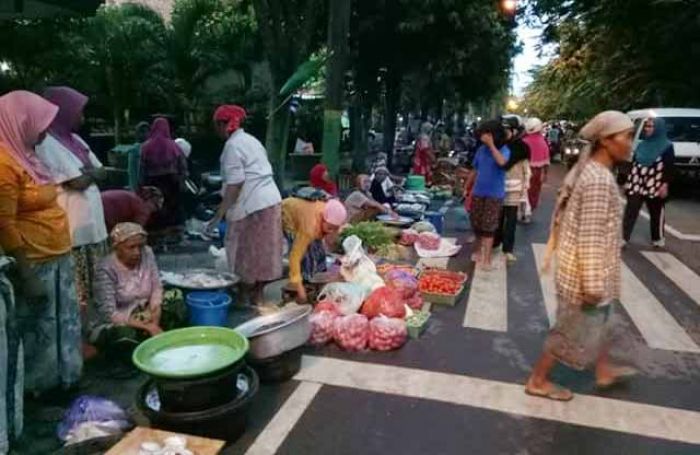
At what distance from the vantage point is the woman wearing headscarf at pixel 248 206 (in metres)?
5.05

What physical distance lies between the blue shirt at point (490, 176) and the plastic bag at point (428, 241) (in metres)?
1.36

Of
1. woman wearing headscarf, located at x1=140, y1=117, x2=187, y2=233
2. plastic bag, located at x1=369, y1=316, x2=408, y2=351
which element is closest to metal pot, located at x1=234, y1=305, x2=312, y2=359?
plastic bag, located at x1=369, y1=316, x2=408, y2=351

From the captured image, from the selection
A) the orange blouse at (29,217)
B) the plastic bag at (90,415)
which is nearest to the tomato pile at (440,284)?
the plastic bag at (90,415)

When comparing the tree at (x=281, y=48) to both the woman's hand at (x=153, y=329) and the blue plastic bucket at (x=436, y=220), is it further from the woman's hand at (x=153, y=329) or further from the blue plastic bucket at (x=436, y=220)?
the woman's hand at (x=153, y=329)

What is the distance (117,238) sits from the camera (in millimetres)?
4129

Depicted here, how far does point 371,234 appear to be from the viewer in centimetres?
765

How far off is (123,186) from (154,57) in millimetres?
5369

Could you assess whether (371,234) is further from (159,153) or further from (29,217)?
(29,217)

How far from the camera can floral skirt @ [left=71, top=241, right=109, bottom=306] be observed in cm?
423

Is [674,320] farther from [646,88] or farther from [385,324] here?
[646,88]

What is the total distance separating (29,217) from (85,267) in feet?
3.44

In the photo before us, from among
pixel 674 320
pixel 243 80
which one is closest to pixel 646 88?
pixel 243 80

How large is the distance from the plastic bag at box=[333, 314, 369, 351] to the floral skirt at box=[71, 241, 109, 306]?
1.96 metres

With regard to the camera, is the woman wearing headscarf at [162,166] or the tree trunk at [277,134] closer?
the woman wearing headscarf at [162,166]
